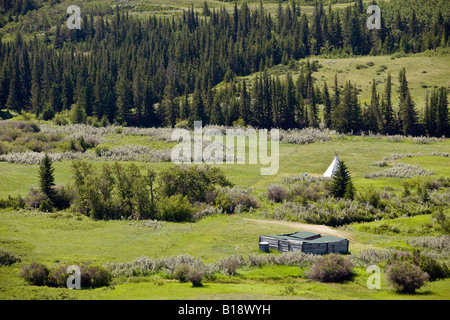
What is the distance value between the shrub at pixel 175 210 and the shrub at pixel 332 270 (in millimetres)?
17194

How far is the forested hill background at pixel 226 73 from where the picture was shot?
102438 millimetres

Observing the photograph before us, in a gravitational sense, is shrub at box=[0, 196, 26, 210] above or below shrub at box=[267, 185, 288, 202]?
above

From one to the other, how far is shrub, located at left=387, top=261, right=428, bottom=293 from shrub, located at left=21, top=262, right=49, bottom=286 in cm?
1781

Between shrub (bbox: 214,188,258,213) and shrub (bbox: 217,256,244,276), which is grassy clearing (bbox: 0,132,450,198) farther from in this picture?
shrub (bbox: 217,256,244,276)

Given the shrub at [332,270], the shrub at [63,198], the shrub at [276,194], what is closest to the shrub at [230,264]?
the shrub at [332,270]

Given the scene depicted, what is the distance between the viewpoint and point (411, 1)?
590 ft

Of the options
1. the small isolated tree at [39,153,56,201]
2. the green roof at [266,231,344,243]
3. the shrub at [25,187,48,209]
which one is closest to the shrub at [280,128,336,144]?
the small isolated tree at [39,153,56,201]

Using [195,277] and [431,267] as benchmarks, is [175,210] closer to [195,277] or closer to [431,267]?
[195,277]

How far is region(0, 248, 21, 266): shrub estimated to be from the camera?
34125 mm

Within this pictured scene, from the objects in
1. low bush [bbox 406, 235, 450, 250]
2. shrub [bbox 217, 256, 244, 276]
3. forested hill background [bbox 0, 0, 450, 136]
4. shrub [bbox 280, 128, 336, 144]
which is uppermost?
forested hill background [bbox 0, 0, 450, 136]

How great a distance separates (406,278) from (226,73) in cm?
11248

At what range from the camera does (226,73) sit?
454 ft
